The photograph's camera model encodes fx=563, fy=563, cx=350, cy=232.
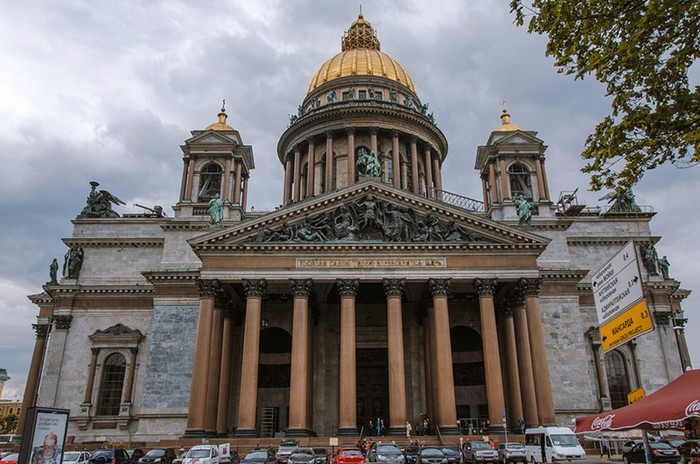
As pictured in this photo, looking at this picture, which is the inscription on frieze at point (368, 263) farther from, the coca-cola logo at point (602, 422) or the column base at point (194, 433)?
the coca-cola logo at point (602, 422)

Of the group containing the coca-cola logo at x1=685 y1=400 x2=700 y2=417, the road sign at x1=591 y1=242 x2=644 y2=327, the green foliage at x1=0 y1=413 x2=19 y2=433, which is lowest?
the coca-cola logo at x1=685 y1=400 x2=700 y2=417

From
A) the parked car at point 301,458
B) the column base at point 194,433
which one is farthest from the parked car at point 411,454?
the column base at point 194,433

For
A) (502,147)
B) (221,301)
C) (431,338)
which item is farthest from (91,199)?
(502,147)

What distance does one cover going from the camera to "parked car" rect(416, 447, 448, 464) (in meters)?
23.5

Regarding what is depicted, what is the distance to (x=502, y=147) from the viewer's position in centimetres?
4450

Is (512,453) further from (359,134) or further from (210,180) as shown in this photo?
(359,134)

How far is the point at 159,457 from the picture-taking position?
26.4m

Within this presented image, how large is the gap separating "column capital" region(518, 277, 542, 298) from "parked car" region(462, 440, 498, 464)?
1014cm

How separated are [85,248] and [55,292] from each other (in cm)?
405

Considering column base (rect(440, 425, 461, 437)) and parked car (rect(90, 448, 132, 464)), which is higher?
column base (rect(440, 425, 461, 437))

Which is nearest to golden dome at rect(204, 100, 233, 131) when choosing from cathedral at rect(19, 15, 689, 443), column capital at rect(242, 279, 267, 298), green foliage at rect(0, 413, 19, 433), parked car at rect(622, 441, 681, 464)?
cathedral at rect(19, 15, 689, 443)

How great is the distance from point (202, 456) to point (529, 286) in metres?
20.6

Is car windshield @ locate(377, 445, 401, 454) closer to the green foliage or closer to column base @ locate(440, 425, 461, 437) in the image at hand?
column base @ locate(440, 425, 461, 437)

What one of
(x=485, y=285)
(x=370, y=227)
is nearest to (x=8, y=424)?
(x=370, y=227)
